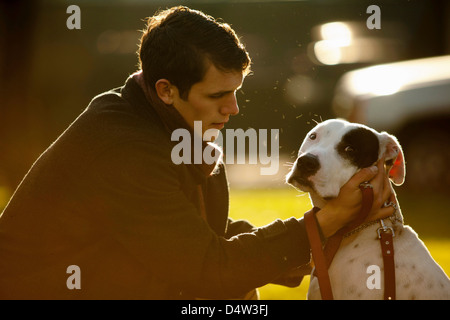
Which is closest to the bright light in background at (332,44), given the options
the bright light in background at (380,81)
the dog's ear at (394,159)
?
the bright light in background at (380,81)

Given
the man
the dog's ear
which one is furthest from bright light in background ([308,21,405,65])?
the man

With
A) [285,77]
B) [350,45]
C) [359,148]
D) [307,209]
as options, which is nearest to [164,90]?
[359,148]

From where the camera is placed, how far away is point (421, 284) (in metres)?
3.13

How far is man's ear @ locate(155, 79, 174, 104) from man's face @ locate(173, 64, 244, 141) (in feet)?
0.10

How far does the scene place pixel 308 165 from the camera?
132 inches

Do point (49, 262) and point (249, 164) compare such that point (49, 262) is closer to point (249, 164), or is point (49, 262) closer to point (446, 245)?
point (446, 245)

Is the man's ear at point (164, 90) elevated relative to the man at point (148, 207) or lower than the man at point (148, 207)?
elevated

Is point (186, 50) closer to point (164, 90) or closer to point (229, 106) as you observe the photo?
point (164, 90)

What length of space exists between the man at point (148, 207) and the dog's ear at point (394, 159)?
0.30 meters

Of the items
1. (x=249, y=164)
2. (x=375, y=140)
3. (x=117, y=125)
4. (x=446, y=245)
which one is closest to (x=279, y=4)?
(x=446, y=245)

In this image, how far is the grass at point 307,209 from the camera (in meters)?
6.91

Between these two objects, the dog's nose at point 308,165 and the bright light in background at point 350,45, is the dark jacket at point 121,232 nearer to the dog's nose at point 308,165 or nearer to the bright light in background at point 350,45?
the dog's nose at point 308,165

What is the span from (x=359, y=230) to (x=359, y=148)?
441 millimetres
